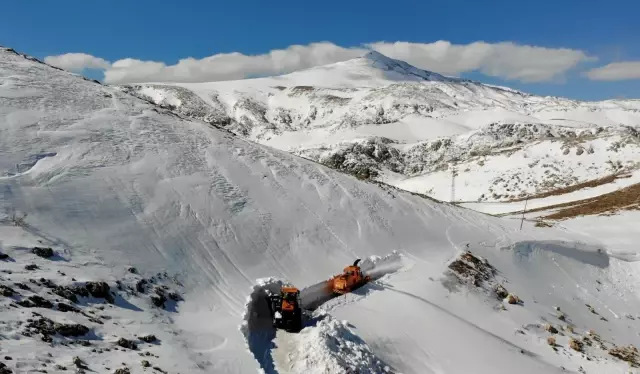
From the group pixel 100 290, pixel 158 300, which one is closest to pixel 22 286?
pixel 100 290

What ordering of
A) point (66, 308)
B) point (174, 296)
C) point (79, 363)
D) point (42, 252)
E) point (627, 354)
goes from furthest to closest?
point (627, 354) → point (174, 296) → point (42, 252) → point (66, 308) → point (79, 363)

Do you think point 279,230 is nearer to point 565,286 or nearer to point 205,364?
point 205,364

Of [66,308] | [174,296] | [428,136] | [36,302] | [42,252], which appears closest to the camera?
[36,302]

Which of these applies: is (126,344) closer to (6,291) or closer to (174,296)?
(6,291)

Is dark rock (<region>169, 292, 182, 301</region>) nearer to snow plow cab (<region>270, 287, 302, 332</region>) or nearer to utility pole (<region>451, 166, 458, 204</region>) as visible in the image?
snow plow cab (<region>270, 287, 302, 332</region>)

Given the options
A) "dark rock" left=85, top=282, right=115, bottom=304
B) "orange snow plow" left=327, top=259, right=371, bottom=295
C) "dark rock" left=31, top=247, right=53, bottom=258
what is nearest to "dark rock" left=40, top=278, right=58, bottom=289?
"dark rock" left=85, top=282, right=115, bottom=304

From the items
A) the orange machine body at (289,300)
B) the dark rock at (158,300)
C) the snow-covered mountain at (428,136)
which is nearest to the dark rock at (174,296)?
the dark rock at (158,300)
